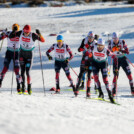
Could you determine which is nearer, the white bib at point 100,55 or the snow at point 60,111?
the snow at point 60,111

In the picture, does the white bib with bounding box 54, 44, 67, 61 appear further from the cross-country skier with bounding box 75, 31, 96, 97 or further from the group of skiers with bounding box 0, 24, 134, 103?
the cross-country skier with bounding box 75, 31, 96, 97

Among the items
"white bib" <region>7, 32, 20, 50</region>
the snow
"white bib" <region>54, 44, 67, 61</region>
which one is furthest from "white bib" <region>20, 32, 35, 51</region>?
the snow

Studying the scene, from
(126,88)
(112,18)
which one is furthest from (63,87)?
(112,18)

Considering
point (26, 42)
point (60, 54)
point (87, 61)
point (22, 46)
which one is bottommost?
point (87, 61)

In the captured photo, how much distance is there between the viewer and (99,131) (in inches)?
212

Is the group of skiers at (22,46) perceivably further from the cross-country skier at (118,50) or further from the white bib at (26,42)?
the cross-country skier at (118,50)

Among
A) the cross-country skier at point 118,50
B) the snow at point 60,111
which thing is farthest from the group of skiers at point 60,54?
the snow at point 60,111

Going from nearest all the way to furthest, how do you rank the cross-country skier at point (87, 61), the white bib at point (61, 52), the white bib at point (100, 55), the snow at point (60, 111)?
the snow at point (60, 111)
the white bib at point (100, 55)
the cross-country skier at point (87, 61)
the white bib at point (61, 52)

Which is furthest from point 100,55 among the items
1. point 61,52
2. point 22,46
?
point 22,46

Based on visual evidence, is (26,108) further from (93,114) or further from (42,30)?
(42,30)

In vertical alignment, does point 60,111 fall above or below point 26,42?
below

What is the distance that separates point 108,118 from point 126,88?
6117mm

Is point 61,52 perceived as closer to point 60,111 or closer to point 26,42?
point 26,42

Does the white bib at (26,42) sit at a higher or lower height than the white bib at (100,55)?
higher
